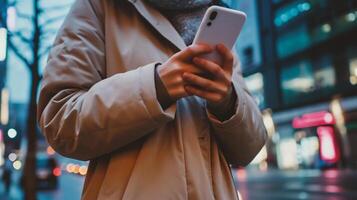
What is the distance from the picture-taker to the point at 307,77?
87.2 ft

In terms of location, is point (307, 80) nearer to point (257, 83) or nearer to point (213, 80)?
point (257, 83)

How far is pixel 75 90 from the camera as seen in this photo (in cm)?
108

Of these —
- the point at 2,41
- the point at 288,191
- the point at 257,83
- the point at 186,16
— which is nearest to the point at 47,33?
the point at 2,41

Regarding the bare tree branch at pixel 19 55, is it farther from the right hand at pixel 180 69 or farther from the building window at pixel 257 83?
the building window at pixel 257 83

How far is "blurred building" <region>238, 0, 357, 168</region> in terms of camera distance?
78.7 feet

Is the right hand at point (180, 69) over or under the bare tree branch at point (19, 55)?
over

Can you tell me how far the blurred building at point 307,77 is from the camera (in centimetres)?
2400

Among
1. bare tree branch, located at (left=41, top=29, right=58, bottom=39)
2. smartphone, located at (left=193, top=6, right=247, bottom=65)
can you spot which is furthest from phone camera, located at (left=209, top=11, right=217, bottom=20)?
bare tree branch, located at (left=41, top=29, right=58, bottom=39)

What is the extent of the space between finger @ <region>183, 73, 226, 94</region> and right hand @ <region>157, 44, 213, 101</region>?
13 mm

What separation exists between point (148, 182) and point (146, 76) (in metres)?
0.27

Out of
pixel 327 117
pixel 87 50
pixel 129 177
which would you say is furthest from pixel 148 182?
pixel 327 117

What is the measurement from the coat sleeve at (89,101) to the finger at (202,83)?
0.09 meters

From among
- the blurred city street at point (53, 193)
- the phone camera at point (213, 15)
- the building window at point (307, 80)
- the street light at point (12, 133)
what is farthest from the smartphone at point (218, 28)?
the building window at point (307, 80)

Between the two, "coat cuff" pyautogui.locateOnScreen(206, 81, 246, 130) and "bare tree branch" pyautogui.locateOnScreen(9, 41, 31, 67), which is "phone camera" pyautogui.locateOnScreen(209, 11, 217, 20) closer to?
"coat cuff" pyautogui.locateOnScreen(206, 81, 246, 130)
